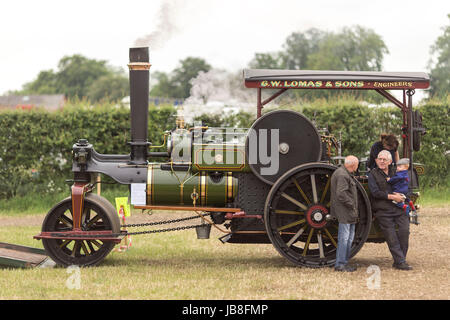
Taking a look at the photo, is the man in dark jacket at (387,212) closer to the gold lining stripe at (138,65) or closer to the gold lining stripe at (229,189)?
the gold lining stripe at (229,189)

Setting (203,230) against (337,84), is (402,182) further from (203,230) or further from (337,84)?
(203,230)

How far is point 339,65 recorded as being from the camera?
55219mm

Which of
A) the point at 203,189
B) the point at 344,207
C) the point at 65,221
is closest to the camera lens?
the point at 344,207

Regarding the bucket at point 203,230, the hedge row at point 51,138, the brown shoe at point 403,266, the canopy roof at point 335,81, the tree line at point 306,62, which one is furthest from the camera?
the tree line at point 306,62

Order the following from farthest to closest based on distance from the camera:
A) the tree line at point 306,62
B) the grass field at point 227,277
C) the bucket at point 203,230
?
the tree line at point 306,62 → the bucket at point 203,230 → the grass field at point 227,277

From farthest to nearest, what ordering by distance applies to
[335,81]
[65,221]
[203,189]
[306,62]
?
[306,62] → [65,221] → [203,189] → [335,81]

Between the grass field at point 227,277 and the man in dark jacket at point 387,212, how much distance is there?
0.27m

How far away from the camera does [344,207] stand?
24.0ft

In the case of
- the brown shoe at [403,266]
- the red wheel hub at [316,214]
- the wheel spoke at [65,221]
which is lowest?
the brown shoe at [403,266]

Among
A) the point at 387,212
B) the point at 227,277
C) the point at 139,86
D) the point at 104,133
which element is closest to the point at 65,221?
the point at 139,86

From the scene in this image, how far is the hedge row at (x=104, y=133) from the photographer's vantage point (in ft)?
46.2

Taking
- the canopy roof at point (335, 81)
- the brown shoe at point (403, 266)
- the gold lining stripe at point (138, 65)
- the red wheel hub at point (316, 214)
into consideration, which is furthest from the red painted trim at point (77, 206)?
the brown shoe at point (403, 266)

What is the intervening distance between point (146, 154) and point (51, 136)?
22.5 feet

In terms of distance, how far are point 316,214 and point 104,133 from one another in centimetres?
768
